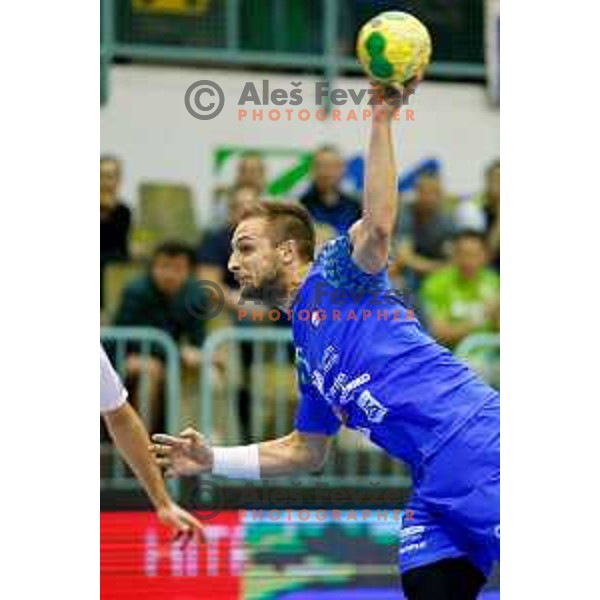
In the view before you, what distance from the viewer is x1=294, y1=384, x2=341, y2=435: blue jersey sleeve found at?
26.8 feet

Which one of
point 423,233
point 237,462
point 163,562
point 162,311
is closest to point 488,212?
point 423,233

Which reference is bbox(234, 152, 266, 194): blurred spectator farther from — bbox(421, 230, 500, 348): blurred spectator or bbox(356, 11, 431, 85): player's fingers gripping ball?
bbox(356, 11, 431, 85): player's fingers gripping ball

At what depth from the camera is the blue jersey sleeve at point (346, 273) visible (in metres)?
7.68

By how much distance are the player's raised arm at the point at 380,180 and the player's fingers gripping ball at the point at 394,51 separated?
0.07 m

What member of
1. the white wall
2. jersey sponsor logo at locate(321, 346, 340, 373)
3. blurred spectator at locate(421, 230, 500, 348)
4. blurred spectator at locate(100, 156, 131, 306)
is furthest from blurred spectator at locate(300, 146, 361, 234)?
jersey sponsor logo at locate(321, 346, 340, 373)

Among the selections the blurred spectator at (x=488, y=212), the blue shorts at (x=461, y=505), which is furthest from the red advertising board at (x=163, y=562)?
the blurred spectator at (x=488, y=212)

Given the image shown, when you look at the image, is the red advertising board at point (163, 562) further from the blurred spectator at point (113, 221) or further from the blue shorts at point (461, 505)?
the blue shorts at point (461, 505)

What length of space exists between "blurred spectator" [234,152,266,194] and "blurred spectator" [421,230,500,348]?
1.39 m

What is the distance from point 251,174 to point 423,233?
1.52 m

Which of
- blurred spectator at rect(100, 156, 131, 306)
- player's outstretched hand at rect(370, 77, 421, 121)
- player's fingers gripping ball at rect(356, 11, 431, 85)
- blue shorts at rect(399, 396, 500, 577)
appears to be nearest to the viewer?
player's outstretched hand at rect(370, 77, 421, 121)

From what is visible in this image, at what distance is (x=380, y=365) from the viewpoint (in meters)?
7.70

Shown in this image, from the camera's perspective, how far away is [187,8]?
13.6 metres

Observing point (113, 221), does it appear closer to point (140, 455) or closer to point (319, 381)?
point (140, 455)

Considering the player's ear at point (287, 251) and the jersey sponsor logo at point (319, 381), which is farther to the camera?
the player's ear at point (287, 251)
